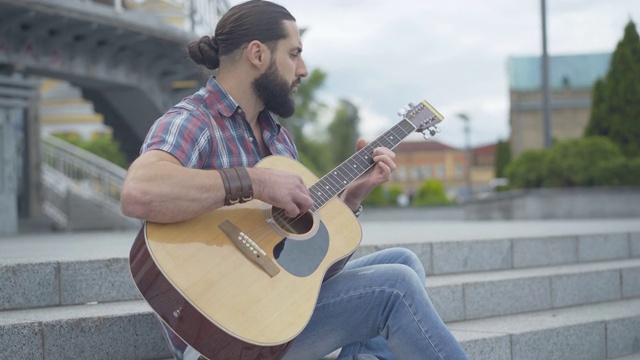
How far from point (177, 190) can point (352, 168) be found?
0.95 metres

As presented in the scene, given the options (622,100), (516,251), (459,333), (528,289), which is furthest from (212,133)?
(622,100)

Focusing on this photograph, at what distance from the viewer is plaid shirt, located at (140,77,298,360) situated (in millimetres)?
3580

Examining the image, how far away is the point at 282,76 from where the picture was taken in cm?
396

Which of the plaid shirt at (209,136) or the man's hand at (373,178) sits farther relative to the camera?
the man's hand at (373,178)

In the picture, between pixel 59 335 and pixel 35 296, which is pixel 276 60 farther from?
pixel 35 296

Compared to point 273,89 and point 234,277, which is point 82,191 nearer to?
point 273,89

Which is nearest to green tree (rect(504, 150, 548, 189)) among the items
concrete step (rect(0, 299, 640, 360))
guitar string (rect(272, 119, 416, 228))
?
concrete step (rect(0, 299, 640, 360))

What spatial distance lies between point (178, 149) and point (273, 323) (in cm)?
75

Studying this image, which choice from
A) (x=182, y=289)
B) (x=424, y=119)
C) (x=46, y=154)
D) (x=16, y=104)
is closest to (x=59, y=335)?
(x=182, y=289)

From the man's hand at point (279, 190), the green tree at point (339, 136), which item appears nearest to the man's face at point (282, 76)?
the man's hand at point (279, 190)

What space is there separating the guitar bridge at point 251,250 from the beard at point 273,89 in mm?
648

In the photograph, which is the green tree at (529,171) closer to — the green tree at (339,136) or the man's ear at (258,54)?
the man's ear at (258,54)

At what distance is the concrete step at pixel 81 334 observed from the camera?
4086 millimetres

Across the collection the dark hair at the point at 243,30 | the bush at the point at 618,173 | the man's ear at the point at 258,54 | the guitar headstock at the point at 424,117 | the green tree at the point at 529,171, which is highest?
the dark hair at the point at 243,30
